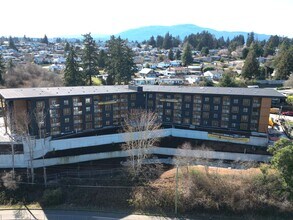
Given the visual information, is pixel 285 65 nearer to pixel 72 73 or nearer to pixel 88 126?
pixel 72 73

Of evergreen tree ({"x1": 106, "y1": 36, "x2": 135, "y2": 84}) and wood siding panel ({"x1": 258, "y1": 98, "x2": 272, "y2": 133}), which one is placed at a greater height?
evergreen tree ({"x1": 106, "y1": 36, "x2": 135, "y2": 84})

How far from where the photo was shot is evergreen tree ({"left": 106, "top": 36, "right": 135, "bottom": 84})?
2271 inches

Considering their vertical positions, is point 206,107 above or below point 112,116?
above

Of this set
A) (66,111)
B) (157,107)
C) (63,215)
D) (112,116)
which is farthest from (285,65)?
(63,215)

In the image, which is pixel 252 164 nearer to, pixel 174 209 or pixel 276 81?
pixel 174 209

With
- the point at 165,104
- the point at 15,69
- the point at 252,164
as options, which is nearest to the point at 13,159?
the point at 165,104

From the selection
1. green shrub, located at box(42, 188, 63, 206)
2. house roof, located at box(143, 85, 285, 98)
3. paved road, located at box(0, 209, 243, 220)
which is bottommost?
paved road, located at box(0, 209, 243, 220)

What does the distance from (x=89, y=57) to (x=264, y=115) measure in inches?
1332

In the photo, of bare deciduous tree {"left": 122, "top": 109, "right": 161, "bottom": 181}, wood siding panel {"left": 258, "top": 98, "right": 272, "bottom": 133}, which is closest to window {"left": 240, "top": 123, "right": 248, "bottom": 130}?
wood siding panel {"left": 258, "top": 98, "right": 272, "bottom": 133}

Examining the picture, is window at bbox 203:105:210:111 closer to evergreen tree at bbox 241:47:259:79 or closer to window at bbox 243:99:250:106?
window at bbox 243:99:250:106

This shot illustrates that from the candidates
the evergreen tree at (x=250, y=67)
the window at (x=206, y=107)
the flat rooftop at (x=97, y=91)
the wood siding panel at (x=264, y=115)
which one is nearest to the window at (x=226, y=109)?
the flat rooftop at (x=97, y=91)

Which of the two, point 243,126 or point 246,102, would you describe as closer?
point 246,102

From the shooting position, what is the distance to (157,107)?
41.7 metres

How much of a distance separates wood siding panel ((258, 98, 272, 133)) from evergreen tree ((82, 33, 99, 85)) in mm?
32396
